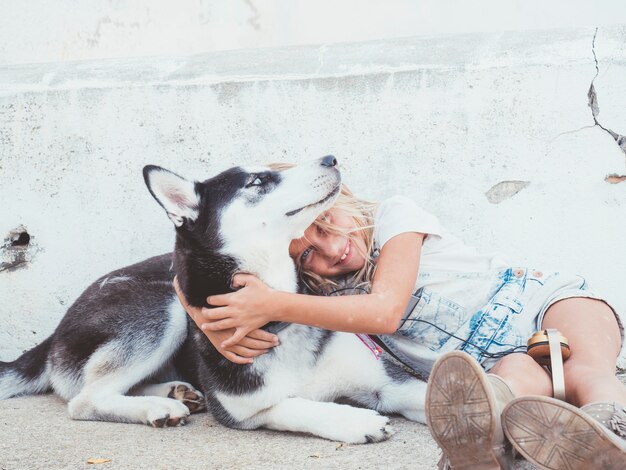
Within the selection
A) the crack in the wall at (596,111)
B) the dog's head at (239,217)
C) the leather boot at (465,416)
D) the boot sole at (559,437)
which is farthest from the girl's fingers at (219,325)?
the crack in the wall at (596,111)

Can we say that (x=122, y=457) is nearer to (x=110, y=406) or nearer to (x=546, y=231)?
(x=110, y=406)

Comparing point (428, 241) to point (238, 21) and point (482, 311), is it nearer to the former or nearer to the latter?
point (482, 311)

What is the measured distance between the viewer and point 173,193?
8.23 feet

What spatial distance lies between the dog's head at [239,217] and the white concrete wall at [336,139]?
1.03 metres

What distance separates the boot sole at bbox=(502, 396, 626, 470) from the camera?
5.10ft

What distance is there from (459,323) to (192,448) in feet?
3.37

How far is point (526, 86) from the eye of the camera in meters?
3.37

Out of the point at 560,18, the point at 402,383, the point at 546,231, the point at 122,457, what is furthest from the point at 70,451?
the point at 560,18

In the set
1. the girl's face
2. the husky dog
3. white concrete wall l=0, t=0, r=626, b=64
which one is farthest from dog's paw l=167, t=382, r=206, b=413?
white concrete wall l=0, t=0, r=626, b=64

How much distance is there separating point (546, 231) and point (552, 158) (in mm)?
326

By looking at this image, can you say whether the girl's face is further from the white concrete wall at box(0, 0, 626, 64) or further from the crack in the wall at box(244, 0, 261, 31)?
the crack in the wall at box(244, 0, 261, 31)

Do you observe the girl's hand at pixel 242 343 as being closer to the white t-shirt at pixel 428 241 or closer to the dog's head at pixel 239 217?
the dog's head at pixel 239 217

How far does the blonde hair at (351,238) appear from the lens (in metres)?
2.65

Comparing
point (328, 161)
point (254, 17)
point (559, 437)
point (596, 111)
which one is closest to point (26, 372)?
point (328, 161)
